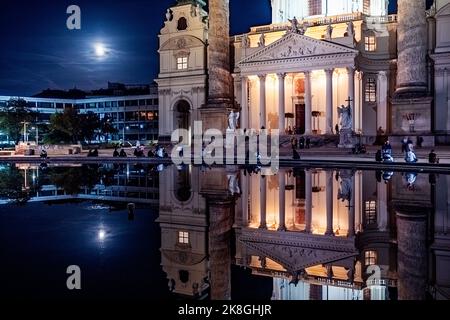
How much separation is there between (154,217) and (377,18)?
145ft

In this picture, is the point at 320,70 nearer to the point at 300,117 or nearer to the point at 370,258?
the point at 300,117

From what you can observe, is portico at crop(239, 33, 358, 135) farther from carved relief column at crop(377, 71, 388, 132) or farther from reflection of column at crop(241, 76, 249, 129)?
carved relief column at crop(377, 71, 388, 132)

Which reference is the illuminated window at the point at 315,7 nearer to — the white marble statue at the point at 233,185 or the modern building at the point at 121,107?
Result: the white marble statue at the point at 233,185

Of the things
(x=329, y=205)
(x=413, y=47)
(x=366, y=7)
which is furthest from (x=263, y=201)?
(x=366, y=7)

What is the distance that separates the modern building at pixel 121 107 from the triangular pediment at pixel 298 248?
321ft

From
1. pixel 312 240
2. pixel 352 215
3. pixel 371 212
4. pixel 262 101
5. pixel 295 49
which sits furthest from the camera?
pixel 262 101

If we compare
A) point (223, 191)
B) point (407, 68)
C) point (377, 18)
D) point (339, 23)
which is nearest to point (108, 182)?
point (223, 191)

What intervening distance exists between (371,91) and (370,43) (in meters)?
5.08

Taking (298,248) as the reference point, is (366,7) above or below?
above

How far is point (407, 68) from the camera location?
42062 mm

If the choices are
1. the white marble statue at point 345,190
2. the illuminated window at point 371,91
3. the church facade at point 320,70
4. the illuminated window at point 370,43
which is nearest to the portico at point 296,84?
the church facade at point 320,70

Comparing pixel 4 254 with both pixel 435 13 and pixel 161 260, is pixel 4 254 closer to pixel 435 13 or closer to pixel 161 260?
pixel 161 260

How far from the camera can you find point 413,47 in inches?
1639
